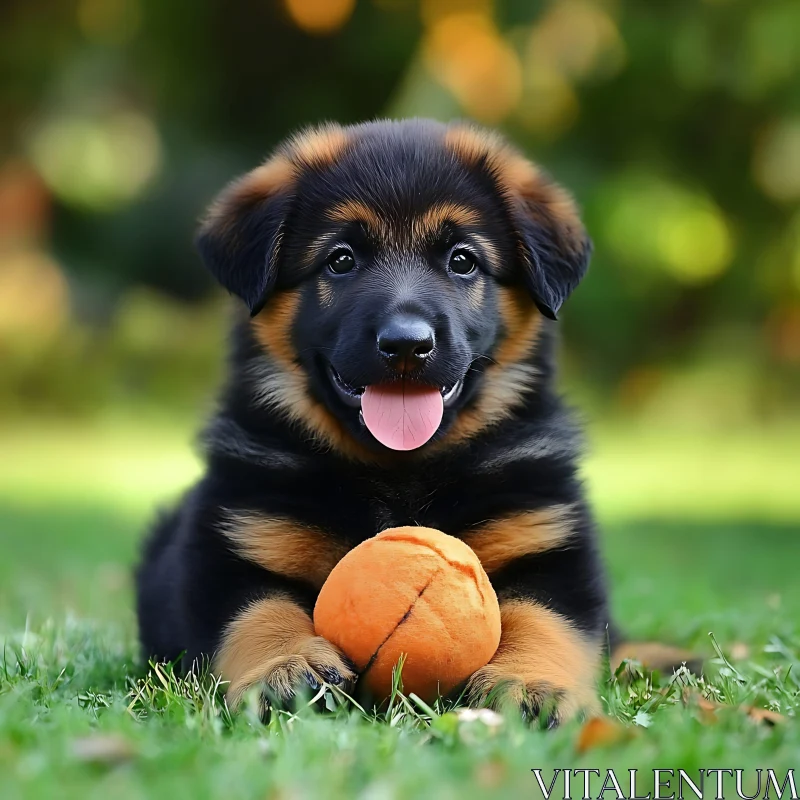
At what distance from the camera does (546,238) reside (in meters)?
3.31

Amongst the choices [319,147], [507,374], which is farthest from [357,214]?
[507,374]

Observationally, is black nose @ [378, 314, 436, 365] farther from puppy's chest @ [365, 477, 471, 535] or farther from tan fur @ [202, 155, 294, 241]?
tan fur @ [202, 155, 294, 241]

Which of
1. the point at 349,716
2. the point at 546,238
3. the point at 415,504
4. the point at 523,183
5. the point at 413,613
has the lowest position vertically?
the point at 349,716

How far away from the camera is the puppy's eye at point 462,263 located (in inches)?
125

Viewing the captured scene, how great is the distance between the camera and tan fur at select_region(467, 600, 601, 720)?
2.54m

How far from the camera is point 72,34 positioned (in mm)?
14125

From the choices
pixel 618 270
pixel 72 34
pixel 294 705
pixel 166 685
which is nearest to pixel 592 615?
pixel 294 705

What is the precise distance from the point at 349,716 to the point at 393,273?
1187 mm

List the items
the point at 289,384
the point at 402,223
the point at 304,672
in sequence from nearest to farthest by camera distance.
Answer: the point at 304,672
the point at 402,223
the point at 289,384

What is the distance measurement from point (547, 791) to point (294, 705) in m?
0.68

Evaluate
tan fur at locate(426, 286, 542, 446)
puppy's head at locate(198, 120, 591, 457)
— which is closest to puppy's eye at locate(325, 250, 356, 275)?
puppy's head at locate(198, 120, 591, 457)

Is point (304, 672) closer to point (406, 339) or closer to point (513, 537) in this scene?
point (513, 537)

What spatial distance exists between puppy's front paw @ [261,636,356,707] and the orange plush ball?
0.17 ft

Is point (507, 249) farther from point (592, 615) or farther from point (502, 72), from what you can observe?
point (502, 72)
